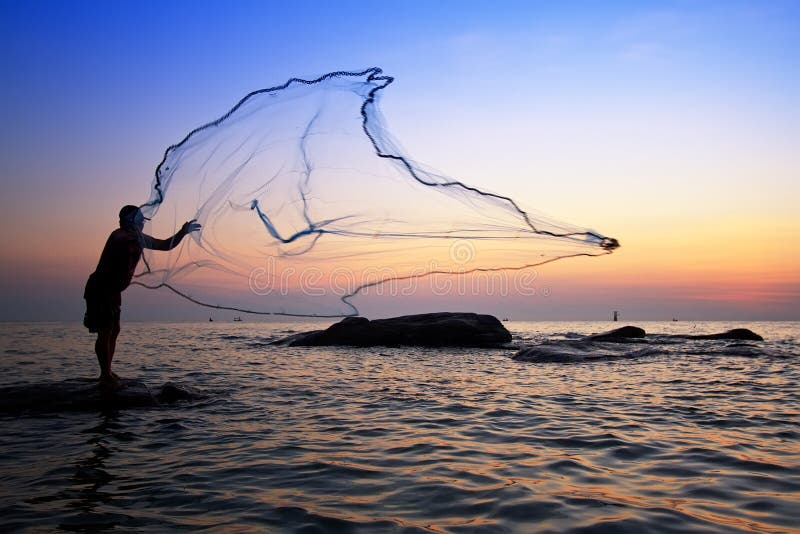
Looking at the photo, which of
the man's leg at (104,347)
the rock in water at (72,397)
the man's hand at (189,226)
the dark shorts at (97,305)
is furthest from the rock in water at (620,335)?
the dark shorts at (97,305)

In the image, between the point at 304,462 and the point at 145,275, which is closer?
the point at 304,462

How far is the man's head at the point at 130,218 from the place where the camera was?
9.00 m

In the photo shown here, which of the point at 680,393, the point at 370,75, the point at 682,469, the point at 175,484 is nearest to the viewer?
the point at 175,484

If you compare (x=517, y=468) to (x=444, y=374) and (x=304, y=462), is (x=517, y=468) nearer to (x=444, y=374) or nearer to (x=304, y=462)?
(x=304, y=462)

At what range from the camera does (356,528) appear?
399cm

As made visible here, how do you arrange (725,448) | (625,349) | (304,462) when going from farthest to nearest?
1. (625,349)
2. (725,448)
3. (304,462)

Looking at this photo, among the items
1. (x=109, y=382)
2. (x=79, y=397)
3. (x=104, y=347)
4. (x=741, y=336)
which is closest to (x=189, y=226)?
(x=104, y=347)

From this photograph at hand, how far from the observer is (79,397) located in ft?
29.8

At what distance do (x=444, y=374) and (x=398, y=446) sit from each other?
7657 millimetres

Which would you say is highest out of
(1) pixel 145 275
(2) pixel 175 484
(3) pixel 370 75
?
(3) pixel 370 75

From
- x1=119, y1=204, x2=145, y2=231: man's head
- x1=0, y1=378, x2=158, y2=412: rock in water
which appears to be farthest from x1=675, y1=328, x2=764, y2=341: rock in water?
x1=119, y1=204, x2=145, y2=231: man's head

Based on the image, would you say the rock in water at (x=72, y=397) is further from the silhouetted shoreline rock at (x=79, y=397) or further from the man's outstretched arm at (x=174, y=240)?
the man's outstretched arm at (x=174, y=240)

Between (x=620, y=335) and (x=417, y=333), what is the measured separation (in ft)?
32.8

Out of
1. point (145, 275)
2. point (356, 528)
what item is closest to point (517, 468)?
point (356, 528)
